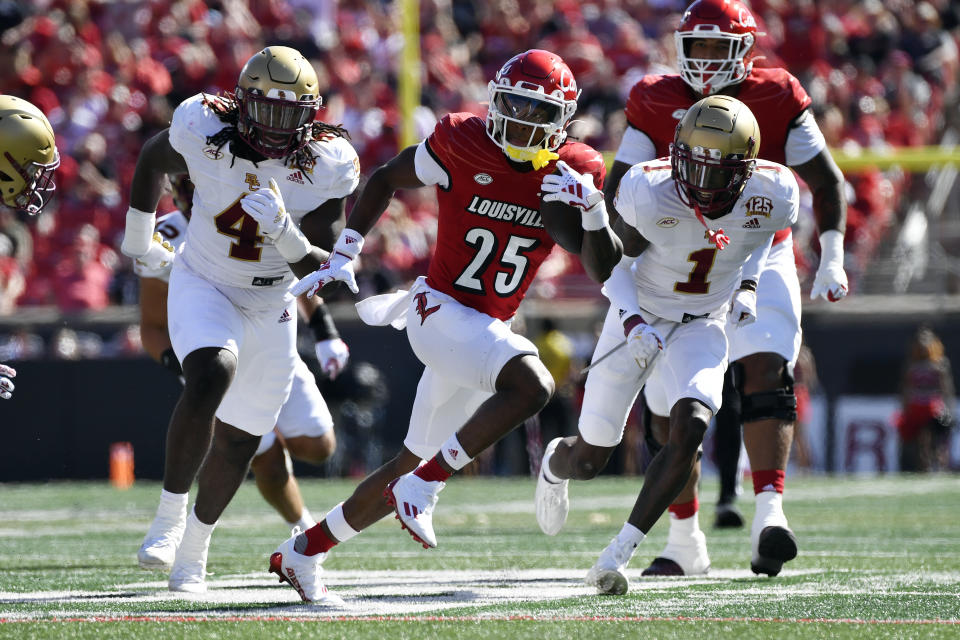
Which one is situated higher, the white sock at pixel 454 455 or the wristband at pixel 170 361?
the white sock at pixel 454 455

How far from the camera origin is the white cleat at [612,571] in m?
4.36

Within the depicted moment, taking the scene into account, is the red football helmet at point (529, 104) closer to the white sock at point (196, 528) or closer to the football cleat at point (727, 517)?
the white sock at point (196, 528)

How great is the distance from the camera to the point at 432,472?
4207mm

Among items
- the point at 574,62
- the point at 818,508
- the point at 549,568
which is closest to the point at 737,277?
the point at 549,568

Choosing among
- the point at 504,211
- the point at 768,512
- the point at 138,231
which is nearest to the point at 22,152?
the point at 138,231

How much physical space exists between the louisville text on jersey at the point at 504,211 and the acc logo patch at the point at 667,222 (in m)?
0.46

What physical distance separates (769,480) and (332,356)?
157 cm

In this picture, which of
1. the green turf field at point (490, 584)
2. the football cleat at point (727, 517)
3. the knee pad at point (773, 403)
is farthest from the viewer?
the football cleat at point (727, 517)

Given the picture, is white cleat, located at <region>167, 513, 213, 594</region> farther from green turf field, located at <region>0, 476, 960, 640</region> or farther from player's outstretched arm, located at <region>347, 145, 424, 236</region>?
player's outstretched arm, located at <region>347, 145, 424, 236</region>

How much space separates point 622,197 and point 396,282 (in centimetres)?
722

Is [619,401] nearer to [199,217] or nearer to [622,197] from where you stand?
[622,197]

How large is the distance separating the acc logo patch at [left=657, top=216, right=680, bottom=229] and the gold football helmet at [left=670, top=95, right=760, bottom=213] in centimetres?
7

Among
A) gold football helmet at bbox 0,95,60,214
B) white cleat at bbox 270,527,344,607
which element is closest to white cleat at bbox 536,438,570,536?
white cleat at bbox 270,527,344,607

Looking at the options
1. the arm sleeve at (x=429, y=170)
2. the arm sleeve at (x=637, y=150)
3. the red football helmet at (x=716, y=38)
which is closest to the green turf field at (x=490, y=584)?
the arm sleeve at (x=429, y=170)
